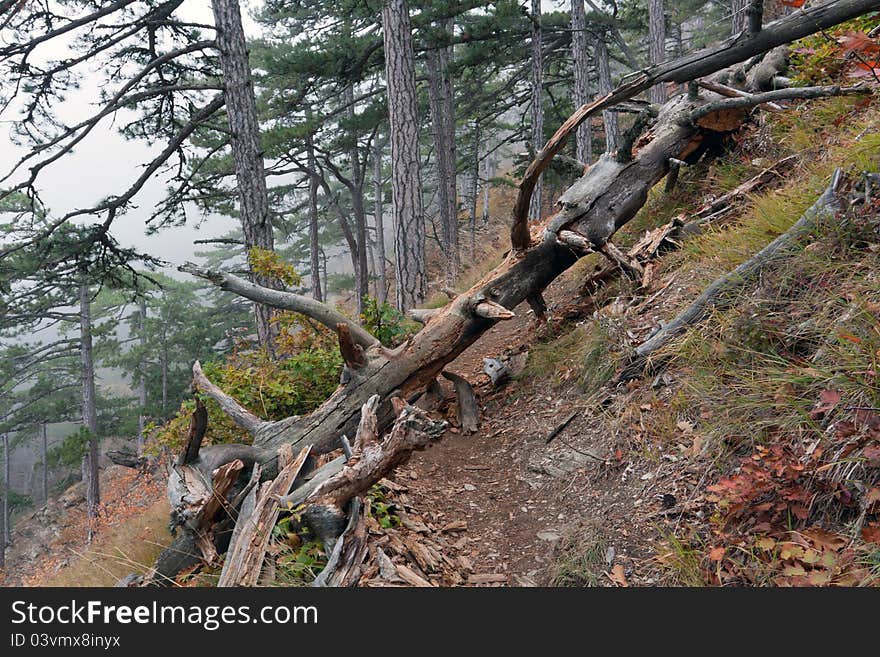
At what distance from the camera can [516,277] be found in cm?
534

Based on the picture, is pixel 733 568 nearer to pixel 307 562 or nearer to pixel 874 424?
pixel 874 424

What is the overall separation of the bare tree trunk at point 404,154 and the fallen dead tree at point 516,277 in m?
3.26

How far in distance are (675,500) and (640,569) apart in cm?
46

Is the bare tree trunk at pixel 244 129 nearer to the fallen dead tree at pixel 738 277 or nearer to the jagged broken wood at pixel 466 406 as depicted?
the jagged broken wood at pixel 466 406

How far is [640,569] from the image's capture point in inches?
108

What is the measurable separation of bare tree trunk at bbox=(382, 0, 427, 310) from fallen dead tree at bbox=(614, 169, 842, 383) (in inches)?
203

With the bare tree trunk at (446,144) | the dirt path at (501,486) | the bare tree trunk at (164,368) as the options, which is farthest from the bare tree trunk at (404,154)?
the bare tree trunk at (164,368)

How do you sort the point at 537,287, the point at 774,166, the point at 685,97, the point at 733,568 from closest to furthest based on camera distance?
the point at 733,568
the point at 774,166
the point at 537,287
the point at 685,97

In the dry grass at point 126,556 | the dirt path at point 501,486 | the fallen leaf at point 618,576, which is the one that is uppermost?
the fallen leaf at point 618,576

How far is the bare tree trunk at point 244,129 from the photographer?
7.29m

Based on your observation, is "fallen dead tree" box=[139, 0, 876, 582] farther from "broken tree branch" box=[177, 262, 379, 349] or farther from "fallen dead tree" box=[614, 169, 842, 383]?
"fallen dead tree" box=[614, 169, 842, 383]

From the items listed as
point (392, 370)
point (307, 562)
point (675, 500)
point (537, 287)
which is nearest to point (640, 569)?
point (675, 500)

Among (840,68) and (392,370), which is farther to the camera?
(840,68)

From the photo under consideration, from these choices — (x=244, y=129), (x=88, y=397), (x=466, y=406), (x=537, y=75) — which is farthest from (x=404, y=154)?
(x=88, y=397)
